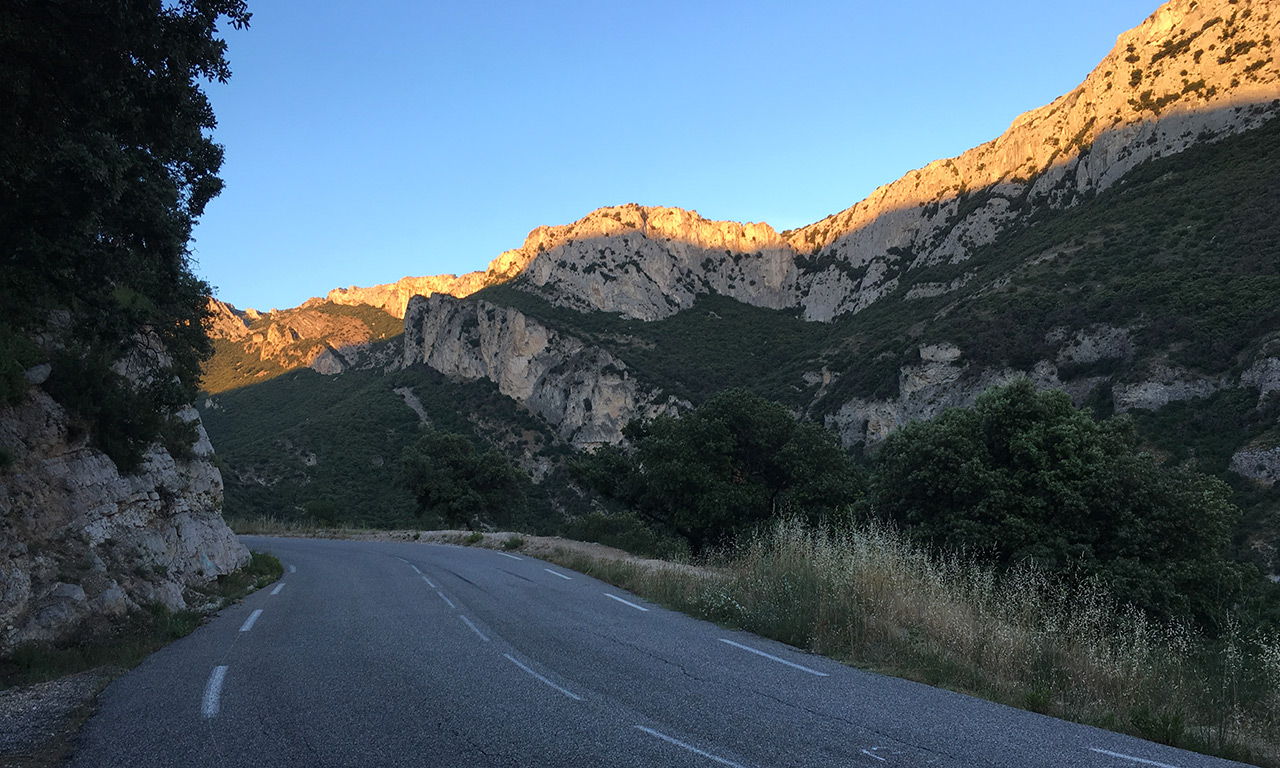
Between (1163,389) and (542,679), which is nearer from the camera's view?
(542,679)

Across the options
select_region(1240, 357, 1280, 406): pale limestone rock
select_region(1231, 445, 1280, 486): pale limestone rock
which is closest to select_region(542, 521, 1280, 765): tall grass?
select_region(1231, 445, 1280, 486): pale limestone rock

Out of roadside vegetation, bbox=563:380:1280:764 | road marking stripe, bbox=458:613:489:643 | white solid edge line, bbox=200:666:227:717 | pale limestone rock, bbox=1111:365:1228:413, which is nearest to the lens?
white solid edge line, bbox=200:666:227:717

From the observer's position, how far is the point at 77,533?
33.3ft

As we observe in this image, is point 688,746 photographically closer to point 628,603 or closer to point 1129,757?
point 1129,757

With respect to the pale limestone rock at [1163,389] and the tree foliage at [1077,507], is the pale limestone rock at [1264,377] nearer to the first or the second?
the pale limestone rock at [1163,389]

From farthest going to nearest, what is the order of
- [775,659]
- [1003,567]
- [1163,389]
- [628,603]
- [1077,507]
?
[1163,389], [1003,567], [1077,507], [628,603], [775,659]

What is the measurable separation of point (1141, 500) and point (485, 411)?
84.8m

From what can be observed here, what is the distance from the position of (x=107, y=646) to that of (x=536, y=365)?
9082 cm

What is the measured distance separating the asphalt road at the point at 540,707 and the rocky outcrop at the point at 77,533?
1.53 meters

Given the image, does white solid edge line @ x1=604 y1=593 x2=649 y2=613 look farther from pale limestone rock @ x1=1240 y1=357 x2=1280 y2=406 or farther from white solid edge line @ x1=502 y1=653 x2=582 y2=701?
pale limestone rock @ x1=1240 y1=357 x2=1280 y2=406

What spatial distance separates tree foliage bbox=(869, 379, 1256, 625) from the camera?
13.8m

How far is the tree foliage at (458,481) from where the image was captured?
1654 inches

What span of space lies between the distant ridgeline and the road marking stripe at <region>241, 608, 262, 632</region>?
1085 cm

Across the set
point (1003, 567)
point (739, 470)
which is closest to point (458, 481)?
point (739, 470)
